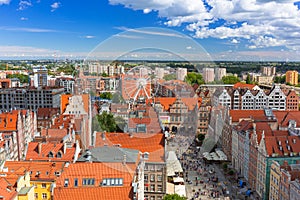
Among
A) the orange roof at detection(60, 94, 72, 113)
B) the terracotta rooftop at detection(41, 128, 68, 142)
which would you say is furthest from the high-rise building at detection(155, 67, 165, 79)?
the orange roof at detection(60, 94, 72, 113)

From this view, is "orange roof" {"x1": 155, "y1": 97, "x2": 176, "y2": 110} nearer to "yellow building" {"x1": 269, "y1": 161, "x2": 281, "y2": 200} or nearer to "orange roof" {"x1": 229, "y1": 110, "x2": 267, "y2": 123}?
"yellow building" {"x1": 269, "y1": 161, "x2": 281, "y2": 200}

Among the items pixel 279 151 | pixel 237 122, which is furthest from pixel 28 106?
pixel 279 151

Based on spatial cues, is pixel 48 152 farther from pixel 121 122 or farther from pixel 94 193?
pixel 121 122

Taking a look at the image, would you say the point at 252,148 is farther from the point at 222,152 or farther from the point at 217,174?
the point at 222,152

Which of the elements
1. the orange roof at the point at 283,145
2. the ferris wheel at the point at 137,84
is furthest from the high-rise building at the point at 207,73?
the orange roof at the point at 283,145

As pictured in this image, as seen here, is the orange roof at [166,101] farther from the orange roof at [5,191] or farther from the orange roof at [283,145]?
the orange roof at [283,145]

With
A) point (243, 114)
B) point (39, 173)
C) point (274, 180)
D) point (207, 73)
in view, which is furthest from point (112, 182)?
point (243, 114)
